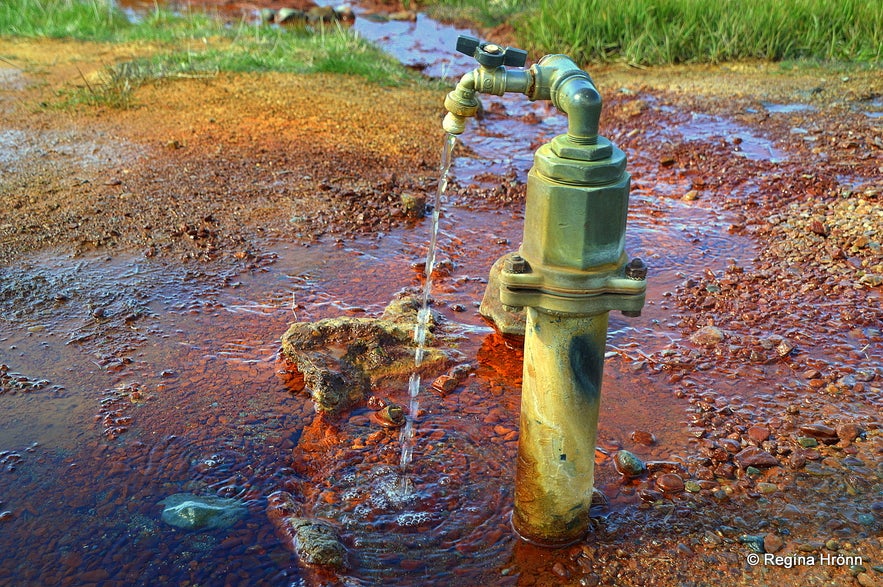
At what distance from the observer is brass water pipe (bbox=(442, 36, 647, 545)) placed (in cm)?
178

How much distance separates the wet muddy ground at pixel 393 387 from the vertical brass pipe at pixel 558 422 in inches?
4.4

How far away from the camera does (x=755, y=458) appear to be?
2443 mm

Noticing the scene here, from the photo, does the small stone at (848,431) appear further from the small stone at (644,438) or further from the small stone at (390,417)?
the small stone at (390,417)

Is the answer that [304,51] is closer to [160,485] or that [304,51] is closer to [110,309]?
[110,309]

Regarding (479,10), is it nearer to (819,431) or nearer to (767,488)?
(819,431)

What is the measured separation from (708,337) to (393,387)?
1.23 metres

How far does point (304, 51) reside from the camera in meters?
7.51

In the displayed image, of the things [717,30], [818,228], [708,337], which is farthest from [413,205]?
[717,30]

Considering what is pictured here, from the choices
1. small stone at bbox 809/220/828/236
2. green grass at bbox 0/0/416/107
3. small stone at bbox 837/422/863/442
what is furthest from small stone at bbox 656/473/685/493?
green grass at bbox 0/0/416/107

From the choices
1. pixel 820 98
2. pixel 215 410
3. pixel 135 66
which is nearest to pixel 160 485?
pixel 215 410

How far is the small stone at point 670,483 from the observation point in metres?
2.35

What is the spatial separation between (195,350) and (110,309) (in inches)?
19.3

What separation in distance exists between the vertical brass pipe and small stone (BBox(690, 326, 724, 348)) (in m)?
1.22

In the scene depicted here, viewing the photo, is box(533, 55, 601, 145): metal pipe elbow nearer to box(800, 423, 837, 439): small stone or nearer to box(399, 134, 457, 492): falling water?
box(399, 134, 457, 492): falling water
